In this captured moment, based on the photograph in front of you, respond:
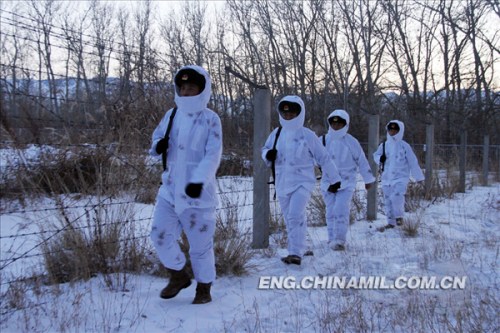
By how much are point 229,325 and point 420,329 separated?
47.3 inches

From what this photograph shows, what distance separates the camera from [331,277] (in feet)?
14.1

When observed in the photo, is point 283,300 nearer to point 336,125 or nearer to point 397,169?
point 336,125

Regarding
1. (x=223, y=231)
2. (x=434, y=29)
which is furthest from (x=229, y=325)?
(x=434, y=29)

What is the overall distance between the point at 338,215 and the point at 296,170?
1.25 meters

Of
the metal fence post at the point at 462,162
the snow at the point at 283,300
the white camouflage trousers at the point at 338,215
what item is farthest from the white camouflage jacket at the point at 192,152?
the metal fence post at the point at 462,162

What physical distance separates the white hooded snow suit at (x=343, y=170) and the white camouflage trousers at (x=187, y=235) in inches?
104

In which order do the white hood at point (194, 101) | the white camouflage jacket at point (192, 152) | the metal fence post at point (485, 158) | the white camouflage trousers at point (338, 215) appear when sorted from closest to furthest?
the white camouflage jacket at point (192, 152)
the white hood at point (194, 101)
the white camouflage trousers at point (338, 215)
the metal fence post at point (485, 158)

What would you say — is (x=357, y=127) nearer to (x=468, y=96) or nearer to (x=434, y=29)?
(x=468, y=96)

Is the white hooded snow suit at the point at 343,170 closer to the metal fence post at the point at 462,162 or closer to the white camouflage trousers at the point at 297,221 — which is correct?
the white camouflage trousers at the point at 297,221

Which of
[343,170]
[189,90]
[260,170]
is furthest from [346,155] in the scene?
[189,90]

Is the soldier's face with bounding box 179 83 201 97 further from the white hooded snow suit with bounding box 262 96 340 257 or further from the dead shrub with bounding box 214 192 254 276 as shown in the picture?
the white hooded snow suit with bounding box 262 96 340 257

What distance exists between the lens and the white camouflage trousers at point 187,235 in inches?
140

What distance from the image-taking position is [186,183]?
3.47 m

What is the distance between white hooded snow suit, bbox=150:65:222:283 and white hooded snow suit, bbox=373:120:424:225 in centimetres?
456
